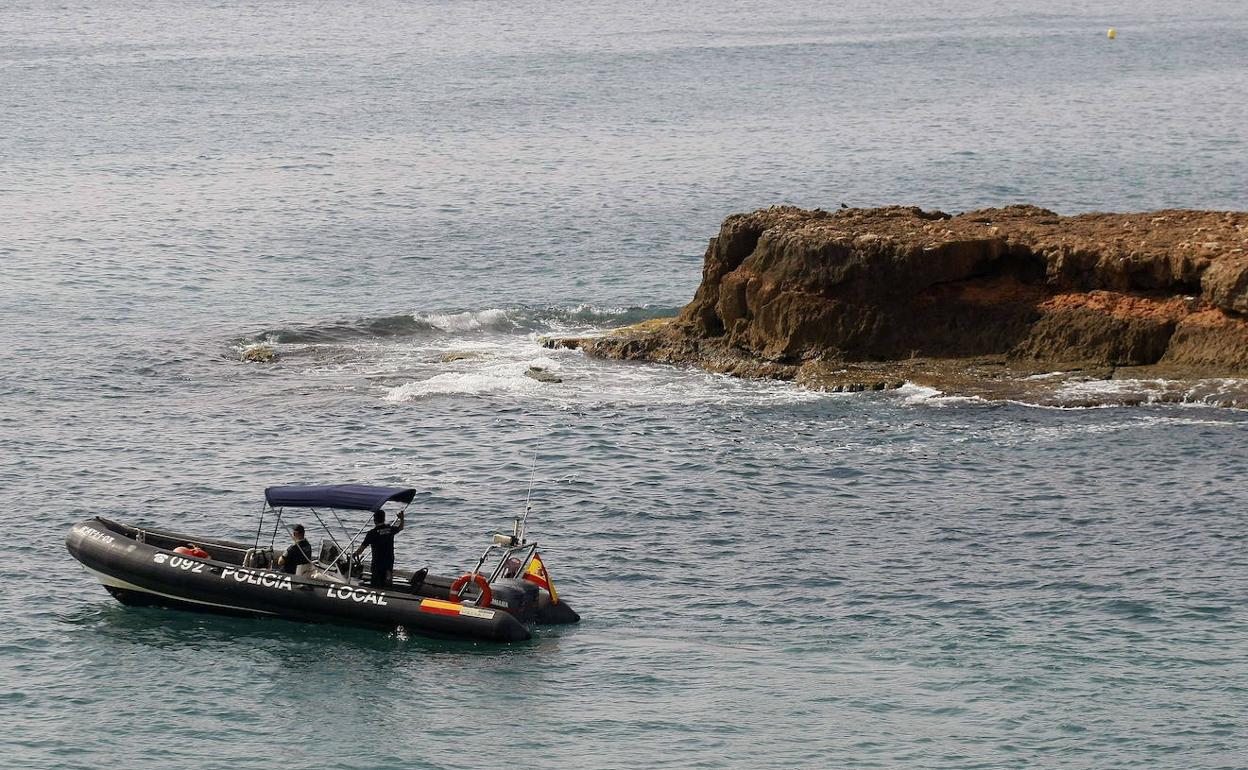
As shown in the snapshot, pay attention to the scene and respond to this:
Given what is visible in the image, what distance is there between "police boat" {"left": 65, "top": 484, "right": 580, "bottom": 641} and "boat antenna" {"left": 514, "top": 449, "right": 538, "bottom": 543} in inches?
2.0

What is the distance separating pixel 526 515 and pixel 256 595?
5663 millimetres

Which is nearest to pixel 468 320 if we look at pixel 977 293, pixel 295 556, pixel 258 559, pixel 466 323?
pixel 466 323

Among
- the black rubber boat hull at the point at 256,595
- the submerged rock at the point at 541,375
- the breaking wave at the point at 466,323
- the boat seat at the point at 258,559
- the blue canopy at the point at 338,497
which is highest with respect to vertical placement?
the breaking wave at the point at 466,323

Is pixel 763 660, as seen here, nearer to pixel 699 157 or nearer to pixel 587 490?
pixel 587 490

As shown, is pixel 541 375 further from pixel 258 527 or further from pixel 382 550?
pixel 382 550

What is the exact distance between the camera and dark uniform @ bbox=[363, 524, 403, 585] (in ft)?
105

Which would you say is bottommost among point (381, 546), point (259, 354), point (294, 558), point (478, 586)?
point (478, 586)

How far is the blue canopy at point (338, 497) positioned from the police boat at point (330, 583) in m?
0.02

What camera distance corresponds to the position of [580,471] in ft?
135

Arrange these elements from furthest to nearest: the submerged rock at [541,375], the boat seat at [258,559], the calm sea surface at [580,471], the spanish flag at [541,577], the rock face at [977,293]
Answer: the submerged rock at [541,375], the rock face at [977,293], the boat seat at [258,559], the spanish flag at [541,577], the calm sea surface at [580,471]

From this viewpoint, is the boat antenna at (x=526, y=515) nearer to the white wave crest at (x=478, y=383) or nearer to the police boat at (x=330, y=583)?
the police boat at (x=330, y=583)

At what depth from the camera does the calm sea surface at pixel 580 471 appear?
92.2 ft

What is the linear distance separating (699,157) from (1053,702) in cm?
6077

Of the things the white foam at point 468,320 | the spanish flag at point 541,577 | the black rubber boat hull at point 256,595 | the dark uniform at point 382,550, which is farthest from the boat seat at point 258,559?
the white foam at point 468,320
